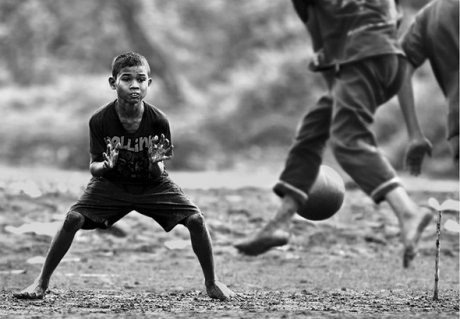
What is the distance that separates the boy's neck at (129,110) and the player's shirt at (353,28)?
5.42 ft

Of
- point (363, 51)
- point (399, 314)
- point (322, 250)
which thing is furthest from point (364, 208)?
point (399, 314)

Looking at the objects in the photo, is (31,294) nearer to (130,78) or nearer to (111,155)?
(111,155)

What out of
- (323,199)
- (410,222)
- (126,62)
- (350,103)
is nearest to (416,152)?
(350,103)

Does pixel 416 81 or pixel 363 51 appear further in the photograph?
pixel 416 81

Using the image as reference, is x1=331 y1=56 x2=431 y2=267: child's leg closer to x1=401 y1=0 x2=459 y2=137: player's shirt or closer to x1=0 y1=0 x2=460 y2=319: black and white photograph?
x1=0 y1=0 x2=460 y2=319: black and white photograph

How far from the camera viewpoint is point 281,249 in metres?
8.07

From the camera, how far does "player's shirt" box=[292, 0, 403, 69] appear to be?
6.16 m

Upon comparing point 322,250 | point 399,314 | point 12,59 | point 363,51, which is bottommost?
point 399,314

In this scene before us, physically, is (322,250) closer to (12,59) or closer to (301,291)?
(301,291)

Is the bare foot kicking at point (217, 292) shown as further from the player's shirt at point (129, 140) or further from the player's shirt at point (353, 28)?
the player's shirt at point (353, 28)

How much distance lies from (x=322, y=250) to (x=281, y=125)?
7.42 metres

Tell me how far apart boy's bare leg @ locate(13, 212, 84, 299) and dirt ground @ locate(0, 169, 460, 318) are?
0.26 feet

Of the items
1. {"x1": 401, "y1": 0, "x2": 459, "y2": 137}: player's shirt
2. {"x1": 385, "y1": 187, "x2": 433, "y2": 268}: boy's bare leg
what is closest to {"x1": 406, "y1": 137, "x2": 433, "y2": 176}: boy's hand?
{"x1": 401, "y1": 0, "x2": 459, "y2": 137}: player's shirt

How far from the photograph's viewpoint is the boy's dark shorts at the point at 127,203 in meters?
4.95
